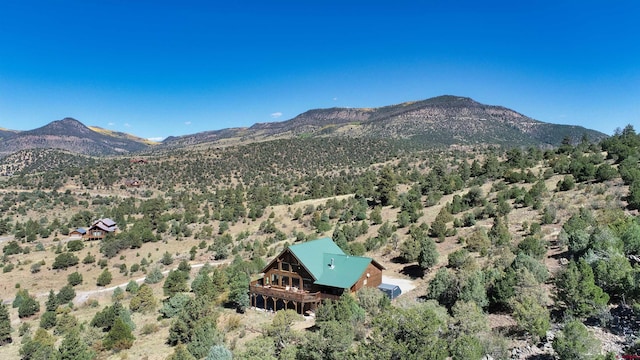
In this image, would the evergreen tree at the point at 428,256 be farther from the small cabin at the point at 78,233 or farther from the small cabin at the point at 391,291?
the small cabin at the point at 78,233

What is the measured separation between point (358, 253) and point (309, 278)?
1134 centimetres

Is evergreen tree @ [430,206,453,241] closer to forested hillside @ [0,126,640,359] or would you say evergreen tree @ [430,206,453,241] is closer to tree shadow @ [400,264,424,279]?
forested hillside @ [0,126,640,359]

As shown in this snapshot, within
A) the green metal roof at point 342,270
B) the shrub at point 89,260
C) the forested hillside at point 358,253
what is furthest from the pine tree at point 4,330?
the shrub at point 89,260

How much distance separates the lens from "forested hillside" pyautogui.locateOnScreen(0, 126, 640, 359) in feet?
60.9

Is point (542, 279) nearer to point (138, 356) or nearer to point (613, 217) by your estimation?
point (613, 217)

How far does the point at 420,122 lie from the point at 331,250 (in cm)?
17048

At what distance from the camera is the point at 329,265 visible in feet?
103

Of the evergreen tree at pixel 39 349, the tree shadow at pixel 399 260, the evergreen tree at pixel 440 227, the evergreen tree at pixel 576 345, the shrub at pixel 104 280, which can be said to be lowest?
the shrub at pixel 104 280

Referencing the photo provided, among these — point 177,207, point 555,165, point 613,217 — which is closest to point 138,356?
point 613,217

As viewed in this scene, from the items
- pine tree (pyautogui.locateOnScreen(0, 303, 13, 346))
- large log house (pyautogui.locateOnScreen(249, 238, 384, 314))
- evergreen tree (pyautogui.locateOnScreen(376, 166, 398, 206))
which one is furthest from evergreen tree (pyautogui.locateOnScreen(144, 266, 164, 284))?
evergreen tree (pyautogui.locateOnScreen(376, 166, 398, 206))

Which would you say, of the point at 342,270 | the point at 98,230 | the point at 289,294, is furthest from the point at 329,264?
the point at 98,230

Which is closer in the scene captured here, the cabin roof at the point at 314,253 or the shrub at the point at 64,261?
the cabin roof at the point at 314,253

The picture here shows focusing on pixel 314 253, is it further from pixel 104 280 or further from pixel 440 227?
pixel 104 280

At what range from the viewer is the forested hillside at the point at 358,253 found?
18562mm
